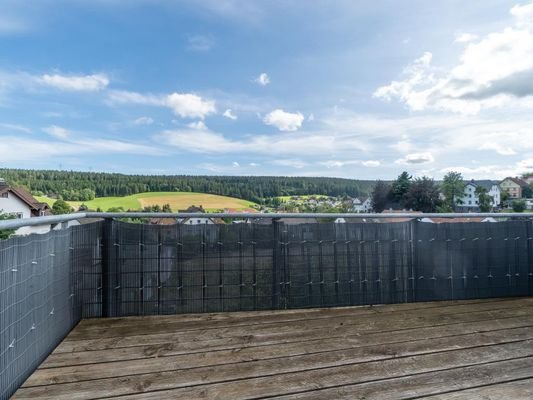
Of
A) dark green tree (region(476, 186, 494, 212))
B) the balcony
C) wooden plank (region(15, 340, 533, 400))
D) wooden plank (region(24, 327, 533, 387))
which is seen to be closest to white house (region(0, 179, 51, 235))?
the balcony

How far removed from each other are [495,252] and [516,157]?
19.5ft

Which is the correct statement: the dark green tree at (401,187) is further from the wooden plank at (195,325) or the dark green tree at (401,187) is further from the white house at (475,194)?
the wooden plank at (195,325)

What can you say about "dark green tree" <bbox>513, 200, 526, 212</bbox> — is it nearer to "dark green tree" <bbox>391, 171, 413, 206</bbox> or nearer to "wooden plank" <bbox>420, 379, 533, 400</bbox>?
"dark green tree" <bbox>391, 171, 413, 206</bbox>

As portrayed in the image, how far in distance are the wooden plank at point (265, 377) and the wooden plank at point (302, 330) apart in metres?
0.32

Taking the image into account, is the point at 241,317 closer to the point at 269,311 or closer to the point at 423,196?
the point at 269,311

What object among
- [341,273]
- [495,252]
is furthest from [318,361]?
[495,252]

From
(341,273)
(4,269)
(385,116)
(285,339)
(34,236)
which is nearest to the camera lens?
(4,269)

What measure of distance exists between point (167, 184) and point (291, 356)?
4.35 m

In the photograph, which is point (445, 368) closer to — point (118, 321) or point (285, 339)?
point (285, 339)

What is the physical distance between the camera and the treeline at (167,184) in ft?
12.9

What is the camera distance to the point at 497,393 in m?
1.33

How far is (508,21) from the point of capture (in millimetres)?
4152

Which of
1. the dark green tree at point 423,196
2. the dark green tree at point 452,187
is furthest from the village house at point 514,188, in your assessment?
the dark green tree at point 423,196

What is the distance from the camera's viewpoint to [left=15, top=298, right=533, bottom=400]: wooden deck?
1.35 meters
